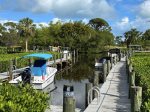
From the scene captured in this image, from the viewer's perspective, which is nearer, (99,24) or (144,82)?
(144,82)

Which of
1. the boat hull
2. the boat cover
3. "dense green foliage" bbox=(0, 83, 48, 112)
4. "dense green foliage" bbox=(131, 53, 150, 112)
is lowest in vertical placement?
the boat hull

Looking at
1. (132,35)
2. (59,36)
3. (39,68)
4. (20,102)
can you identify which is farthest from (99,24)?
(20,102)

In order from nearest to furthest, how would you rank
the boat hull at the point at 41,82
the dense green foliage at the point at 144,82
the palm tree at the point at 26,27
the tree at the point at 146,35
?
the dense green foliage at the point at 144,82, the boat hull at the point at 41,82, the palm tree at the point at 26,27, the tree at the point at 146,35

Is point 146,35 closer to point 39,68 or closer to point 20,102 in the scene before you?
point 39,68

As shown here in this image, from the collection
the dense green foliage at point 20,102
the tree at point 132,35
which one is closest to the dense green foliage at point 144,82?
the dense green foliage at point 20,102

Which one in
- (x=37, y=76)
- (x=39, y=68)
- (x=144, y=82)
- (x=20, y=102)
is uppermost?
(x=20, y=102)

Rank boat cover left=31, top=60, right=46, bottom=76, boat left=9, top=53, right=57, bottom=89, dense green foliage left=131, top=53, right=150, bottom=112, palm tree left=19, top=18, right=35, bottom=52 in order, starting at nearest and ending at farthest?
dense green foliage left=131, top=53, right=150, bottom=112, boat left=9, top=53, right=57, bottom=89, boat cover left=31, top=60, right=46, bottom=76, palm tree left=19, top=18, right=35, bottom=52

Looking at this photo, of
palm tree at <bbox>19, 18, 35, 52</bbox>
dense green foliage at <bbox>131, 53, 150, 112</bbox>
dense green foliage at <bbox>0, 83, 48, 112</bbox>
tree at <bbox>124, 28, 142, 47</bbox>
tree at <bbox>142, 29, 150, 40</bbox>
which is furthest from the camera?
tree at <bbox>142, 29, 150, 40</bbox>

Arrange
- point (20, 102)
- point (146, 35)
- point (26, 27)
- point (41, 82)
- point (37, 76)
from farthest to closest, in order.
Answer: point (146, 35), point (26, 27), point (37, 76), point (41, 82), point (20, 102)

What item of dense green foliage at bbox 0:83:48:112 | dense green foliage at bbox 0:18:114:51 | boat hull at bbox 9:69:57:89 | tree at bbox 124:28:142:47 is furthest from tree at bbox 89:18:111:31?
dense green foliage at bbox 0:83:48:112

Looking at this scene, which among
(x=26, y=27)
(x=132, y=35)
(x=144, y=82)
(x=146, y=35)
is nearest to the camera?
(x=144, y=82)

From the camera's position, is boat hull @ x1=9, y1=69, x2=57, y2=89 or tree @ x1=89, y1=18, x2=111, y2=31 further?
tree @ x1=89, y1=18, x2=111, y2=31

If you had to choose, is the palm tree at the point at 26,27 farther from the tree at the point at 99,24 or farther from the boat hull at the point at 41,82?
the boat hull at the point at 41,82

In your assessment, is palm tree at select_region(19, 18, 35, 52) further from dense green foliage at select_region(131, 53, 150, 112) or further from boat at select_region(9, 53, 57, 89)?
dense green foliage at select_region(131, 53, 150, 112)
